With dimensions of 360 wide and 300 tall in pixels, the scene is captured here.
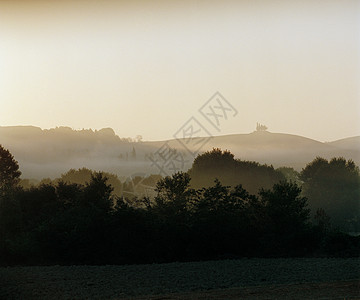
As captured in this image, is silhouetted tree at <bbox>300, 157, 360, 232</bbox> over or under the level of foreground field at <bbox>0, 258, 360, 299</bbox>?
over

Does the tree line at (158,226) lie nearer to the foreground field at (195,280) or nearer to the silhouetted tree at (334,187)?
the foreground field at (195,280)

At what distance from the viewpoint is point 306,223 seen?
17375mm

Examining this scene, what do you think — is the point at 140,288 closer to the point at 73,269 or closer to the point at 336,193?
the point at 73,269

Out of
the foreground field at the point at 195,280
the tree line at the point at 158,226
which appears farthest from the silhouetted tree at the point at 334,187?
the foreground field at the point at 195,280

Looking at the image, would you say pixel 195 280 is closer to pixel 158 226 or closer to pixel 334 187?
pixel 158 226

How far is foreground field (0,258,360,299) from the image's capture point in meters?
11.0

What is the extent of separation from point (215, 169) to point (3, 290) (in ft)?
77.7

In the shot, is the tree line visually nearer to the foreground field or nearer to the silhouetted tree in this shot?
the foreground field

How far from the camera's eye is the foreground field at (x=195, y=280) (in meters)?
11.0

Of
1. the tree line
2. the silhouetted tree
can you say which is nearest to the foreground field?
the tree line

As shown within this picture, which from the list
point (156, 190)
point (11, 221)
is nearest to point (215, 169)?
point (156, 190)

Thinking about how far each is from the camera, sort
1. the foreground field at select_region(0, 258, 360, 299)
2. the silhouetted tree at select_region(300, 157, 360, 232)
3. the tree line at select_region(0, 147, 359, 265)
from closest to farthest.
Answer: the foreground field at select_region(0, 258, 360, 299) → the tree line at select_region(0, 147, 359, 265) → the silhouetted tree at select_region(300, 157, 360, 232)

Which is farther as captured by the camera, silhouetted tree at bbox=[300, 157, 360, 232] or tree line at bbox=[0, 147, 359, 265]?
silhouetted tree at bbox=[300, 157, 360, 232]

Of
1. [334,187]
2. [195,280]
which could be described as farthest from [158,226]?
[334,187]
